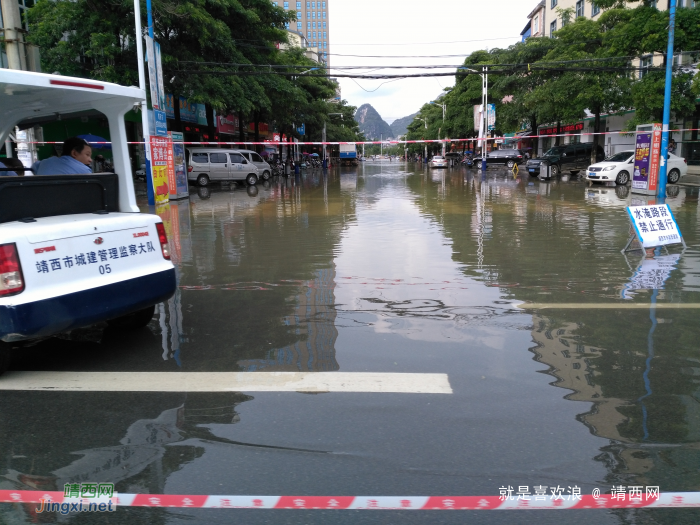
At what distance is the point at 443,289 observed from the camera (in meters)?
7.25

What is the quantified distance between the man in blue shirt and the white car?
22904 mm

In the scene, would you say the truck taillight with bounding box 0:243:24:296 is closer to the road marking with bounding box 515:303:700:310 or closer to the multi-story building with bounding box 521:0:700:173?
the road marking with bounding box 515:303:700:310

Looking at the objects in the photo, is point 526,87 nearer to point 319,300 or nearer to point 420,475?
point 319,300

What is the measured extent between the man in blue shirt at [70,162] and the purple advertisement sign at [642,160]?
61.6 ft

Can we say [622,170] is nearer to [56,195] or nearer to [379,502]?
[56,195]

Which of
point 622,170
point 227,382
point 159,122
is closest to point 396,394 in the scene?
point 227,382

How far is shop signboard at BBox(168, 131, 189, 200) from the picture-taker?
20.3 m

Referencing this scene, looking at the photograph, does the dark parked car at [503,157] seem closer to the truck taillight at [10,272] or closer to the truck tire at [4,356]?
the truck tire at [4,356]

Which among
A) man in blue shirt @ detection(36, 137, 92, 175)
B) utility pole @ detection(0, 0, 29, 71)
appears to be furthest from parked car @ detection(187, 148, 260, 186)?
man in blue shirt @ detection(36, 137, 92, 175)

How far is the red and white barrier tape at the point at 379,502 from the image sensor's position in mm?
2844

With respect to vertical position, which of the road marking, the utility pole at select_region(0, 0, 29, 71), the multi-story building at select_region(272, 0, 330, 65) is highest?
the multi-story building at select_region(272, 0, 330, 65)

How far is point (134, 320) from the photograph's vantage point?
18.6 ft

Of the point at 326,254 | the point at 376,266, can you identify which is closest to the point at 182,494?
the point at 376,266

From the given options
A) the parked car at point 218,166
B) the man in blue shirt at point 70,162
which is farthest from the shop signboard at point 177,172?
the man in blue shirt at point 70,162
